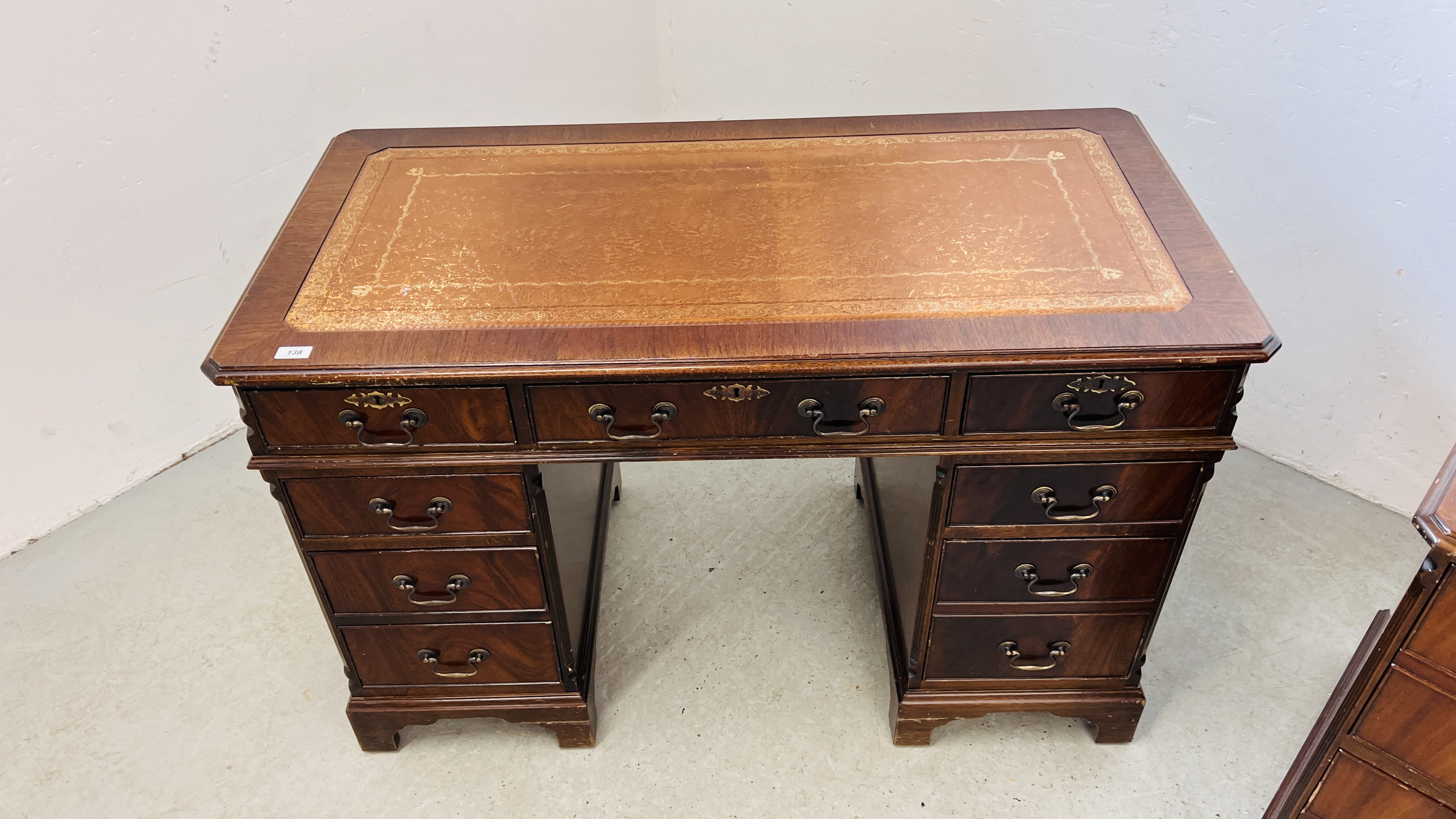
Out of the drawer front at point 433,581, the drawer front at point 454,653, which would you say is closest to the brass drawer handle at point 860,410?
the drawer front at point 433,581

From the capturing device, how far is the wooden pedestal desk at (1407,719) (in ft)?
3.90

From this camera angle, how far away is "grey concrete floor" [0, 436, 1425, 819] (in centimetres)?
192

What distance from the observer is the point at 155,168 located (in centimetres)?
238

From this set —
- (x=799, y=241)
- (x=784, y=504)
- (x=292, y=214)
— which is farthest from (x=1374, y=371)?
(x=292, y=214)

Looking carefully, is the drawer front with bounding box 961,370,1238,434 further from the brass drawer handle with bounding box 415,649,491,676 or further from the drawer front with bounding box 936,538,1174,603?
the brass drawer handle with bounding box 415,649,491,676

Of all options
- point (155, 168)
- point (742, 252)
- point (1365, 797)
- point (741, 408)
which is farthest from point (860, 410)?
point (155, 168)

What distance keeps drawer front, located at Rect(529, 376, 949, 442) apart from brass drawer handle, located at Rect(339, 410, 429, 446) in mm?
169

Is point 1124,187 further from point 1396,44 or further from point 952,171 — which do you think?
point 1396,44

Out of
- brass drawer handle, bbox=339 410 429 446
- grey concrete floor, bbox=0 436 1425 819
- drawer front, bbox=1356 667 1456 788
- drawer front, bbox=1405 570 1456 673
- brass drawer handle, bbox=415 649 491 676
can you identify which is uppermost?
brass drawer handle, bbox=339 410 429 446

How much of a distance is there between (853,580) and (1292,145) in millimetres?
1434

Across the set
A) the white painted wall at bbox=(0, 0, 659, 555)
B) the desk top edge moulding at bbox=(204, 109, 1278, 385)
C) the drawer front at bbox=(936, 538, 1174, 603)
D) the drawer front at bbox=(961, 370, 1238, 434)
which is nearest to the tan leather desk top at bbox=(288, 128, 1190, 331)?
the desk top edge moulding at bbox=(204, 109, 1278, 385)

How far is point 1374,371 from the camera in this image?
7.76ft

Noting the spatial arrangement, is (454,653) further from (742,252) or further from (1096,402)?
(1096,402)

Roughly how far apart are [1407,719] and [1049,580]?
1.80 feet
